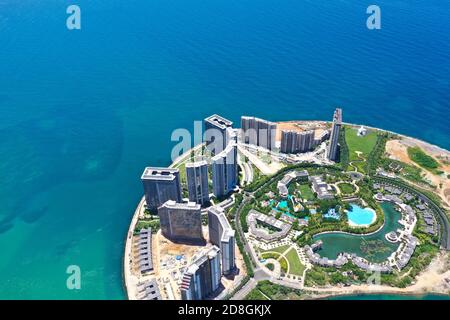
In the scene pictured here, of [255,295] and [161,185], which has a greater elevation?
[161,185]

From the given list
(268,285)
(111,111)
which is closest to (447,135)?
(268,285)

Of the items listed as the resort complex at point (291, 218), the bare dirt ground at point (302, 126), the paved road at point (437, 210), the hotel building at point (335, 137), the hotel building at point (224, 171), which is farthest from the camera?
the bare dirt ground at point (302, 126)

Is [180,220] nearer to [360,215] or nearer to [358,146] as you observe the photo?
[360,215]

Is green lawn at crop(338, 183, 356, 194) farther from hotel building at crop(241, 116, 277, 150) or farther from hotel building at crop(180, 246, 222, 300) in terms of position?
hotel building at crop(180, 246, 222, 300)

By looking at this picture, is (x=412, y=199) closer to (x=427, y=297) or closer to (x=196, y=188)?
(x=427, y=297)

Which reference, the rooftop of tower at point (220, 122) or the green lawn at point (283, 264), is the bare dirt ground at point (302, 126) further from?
the green lawn at point (283, 264)

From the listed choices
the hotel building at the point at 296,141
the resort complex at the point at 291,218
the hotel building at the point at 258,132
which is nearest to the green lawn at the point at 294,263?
the resort complex at the point at 291,218

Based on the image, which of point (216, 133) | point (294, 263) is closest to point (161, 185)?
point (216, 133)
